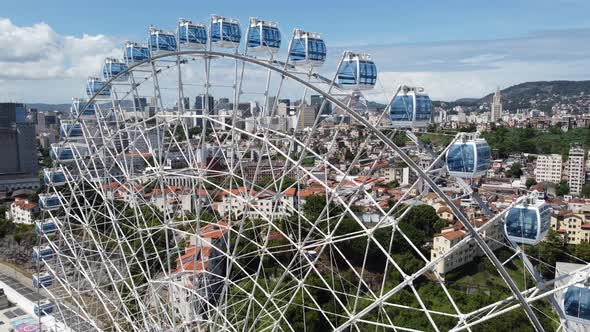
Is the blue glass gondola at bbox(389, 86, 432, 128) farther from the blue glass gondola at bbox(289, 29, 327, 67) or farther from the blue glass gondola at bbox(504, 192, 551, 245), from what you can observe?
the blue glass gondola at bbox(289, 29, 327, 67)

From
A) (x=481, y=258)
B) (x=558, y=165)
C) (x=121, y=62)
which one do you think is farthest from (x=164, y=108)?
(x=558, y=165)

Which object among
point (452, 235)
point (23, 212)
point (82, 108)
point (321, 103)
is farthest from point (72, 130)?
point (23, 212)

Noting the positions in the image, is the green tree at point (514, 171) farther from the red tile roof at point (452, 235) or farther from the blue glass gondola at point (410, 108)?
the blue glass gondola at point (410, 108)

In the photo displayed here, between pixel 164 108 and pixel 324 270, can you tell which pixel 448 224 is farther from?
pixel 164 108

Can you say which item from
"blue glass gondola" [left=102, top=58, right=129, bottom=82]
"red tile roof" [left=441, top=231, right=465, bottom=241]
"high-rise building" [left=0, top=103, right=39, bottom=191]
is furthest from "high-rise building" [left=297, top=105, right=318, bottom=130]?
"high-rise building" [left=0, top=103, right=39, bottom=191]

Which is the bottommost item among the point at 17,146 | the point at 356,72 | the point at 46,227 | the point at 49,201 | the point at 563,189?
the point at 563,189

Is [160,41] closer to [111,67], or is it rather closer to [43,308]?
[111,67]
